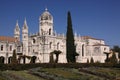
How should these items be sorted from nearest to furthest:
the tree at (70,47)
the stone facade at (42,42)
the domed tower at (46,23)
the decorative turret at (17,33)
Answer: the tree at (70,47) → the stone facade at (42,42) → the domed tower at (46,23) → the decorative turret at (17,33)

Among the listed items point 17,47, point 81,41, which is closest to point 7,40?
point 17,47

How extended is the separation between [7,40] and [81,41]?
877 inches

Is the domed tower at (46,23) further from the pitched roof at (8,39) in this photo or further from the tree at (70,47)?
the tree at (70,47)

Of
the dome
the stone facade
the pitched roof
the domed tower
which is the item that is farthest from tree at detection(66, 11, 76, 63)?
the pitched roof

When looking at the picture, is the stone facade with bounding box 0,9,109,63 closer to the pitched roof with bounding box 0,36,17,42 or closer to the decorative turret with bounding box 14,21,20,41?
the decorative turret with bounding box 14,21,20,41

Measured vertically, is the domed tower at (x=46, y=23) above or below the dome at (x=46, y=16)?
below

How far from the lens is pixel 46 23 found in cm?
7519

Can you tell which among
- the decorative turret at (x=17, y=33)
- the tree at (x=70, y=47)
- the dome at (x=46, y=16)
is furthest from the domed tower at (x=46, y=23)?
the tree at (x=70, y=47)

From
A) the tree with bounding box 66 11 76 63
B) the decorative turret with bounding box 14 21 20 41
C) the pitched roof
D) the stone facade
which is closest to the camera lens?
the tree with bounding box 66 11 76 63

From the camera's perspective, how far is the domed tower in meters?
75.2

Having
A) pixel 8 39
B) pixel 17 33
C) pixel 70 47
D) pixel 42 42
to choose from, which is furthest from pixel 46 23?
pixel 70 47

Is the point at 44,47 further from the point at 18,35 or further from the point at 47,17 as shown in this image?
the point at 18,35

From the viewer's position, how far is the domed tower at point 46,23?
7519 cm

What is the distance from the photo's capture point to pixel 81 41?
8569 centimetres
